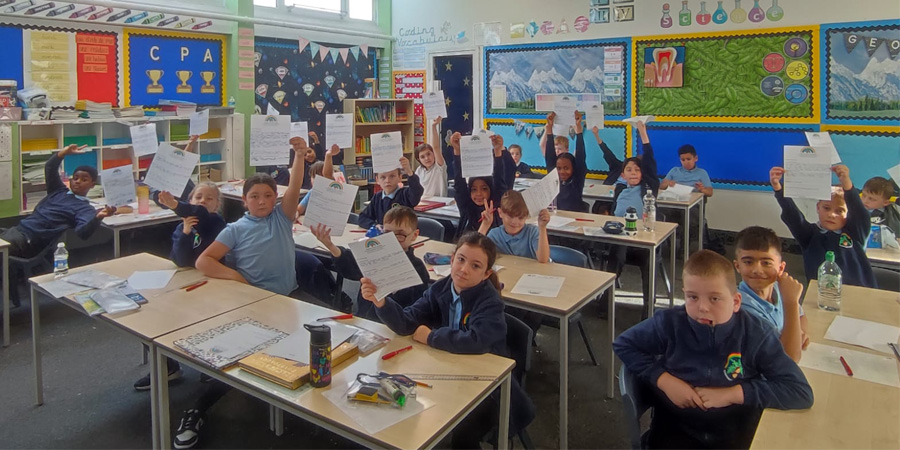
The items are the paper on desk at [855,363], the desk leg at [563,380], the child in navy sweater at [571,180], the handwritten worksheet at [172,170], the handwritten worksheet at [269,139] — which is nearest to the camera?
the paper on desk at [855,363]

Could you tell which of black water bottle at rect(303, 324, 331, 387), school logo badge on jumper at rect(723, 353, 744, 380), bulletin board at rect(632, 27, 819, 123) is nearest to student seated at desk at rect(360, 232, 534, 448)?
black water bottle at rect(303, 324, 331, 387)

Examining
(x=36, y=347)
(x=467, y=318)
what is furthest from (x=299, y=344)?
(x=36, y=347)

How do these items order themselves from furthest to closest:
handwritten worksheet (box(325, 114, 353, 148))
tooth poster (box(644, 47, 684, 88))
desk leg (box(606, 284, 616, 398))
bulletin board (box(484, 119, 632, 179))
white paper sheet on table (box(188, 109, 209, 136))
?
bulletin board (box(484, 119, 632, 179)) → tooth poster (box(644, 47, 684, 88)) → white paper sheet on table (box(188, 109, 209, 136)) → handwritten worksheet (box(325, 114, 353, 148)) → desk leg (box(606, 284, 616, 398))

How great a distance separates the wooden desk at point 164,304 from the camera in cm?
246

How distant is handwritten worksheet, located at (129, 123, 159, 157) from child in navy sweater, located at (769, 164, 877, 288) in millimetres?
4581

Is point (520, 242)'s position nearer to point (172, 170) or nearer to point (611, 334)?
point (611, 334)

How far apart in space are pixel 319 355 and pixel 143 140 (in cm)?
404

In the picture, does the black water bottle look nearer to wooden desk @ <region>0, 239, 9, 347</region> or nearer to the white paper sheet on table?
wooden desk @ <region>0, 239, 9, 347</region>

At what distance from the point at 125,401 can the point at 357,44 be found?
21.6ft

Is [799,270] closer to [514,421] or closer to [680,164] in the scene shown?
[680,164]

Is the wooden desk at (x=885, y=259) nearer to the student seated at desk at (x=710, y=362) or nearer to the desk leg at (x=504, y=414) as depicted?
the student seated at desk at (x=710, y=362)

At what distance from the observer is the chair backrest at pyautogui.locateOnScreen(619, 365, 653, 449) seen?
192cm

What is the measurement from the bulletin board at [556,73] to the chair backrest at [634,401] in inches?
225

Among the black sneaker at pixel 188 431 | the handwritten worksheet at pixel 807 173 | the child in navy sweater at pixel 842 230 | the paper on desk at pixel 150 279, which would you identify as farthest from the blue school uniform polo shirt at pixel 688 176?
the black sneaker at pixel 188 431
